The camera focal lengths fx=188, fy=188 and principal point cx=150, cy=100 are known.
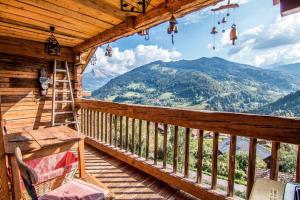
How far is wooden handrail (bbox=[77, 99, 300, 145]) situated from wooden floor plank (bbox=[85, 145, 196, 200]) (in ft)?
2.82

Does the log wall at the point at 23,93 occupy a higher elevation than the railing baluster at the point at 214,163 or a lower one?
higher

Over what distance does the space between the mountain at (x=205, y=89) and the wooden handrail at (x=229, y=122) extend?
50.6 metres

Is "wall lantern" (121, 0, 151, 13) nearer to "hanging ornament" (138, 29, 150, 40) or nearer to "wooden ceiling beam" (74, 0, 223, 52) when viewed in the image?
"wooden ceiling beam" (74, 0, 223, 52)

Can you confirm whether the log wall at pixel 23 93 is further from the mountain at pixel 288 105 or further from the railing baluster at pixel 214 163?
the mountain at pixel 288 105

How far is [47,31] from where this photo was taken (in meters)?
3.75

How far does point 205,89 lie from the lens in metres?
65.8

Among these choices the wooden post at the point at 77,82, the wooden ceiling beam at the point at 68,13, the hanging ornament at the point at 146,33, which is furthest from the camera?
the wooden post at the point at 77,82

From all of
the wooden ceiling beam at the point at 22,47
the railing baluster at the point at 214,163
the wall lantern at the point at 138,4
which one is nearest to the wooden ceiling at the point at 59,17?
the wooden ceiling beam at the point at 22,47

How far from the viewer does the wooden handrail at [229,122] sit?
1.48 metres

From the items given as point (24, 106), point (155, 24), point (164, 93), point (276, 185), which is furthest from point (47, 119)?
point (164, 93)

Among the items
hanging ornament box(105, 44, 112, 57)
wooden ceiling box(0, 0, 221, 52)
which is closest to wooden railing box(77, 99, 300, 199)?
hanging ornament box(105, 44, 112, 57)

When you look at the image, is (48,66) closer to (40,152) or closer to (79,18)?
(79,18)

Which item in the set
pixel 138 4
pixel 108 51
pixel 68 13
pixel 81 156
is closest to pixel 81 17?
pixel 68 13

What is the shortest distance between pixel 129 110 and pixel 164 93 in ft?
227
